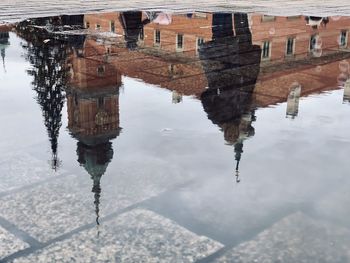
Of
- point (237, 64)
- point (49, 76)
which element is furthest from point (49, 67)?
point (237, 64)

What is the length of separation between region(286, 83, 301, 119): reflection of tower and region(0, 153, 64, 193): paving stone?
4.70 m

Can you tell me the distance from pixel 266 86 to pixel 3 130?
558cm

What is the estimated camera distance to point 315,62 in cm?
1454

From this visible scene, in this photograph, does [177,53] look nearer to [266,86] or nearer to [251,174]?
[266,86]

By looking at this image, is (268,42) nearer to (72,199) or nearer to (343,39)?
(343,39)

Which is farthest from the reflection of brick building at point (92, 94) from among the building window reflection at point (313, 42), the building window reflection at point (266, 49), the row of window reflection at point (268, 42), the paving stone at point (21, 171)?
the building window reflection at point (313, 42)

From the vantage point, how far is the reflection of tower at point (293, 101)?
9.93 meters

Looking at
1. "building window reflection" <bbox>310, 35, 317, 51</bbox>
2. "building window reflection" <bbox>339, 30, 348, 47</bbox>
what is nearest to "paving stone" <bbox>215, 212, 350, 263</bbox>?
"building window reflection" <bbox>310, 35, 317, 51</bbox>

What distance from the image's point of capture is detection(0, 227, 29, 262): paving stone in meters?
4.70

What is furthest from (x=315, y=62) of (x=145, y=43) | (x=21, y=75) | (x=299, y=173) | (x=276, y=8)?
(x=276, y=8)

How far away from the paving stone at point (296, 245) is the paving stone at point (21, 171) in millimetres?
2635

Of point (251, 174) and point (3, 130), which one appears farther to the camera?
point (3, 130)

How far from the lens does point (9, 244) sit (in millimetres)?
4812

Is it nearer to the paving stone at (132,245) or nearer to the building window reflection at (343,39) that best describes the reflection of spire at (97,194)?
the paving stone at (132,245)
